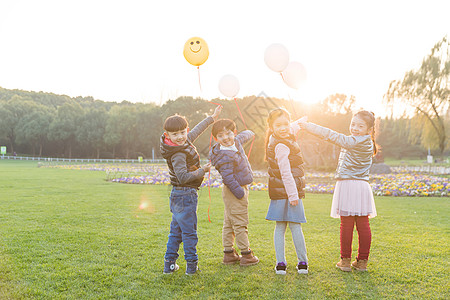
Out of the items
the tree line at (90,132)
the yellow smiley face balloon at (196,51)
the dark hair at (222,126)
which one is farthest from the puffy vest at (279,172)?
the tree line at (90,132)

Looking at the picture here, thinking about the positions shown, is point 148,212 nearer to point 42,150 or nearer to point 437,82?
point 437,82

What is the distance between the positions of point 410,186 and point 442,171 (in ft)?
33.1

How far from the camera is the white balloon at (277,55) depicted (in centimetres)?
401

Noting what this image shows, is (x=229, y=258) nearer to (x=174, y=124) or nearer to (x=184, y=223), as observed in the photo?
(x=184, y=223)

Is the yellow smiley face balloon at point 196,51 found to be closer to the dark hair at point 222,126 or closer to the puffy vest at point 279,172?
the dark hair at point 222,126

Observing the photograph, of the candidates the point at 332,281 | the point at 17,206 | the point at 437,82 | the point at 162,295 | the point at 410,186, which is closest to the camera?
the point at 162,295

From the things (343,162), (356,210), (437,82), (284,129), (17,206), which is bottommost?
(17,206)

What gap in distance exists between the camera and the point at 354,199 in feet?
10.5

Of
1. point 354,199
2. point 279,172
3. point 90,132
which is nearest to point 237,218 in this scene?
point 279,172

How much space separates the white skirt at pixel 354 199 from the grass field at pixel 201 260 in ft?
1.98

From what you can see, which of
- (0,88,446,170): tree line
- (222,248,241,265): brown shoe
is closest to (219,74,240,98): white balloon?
(222,248,241,265): brown shoe

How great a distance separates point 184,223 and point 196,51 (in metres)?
2.13

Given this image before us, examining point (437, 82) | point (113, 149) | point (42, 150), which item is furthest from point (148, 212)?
point (42, 150)

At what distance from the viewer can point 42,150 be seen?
5222cm
